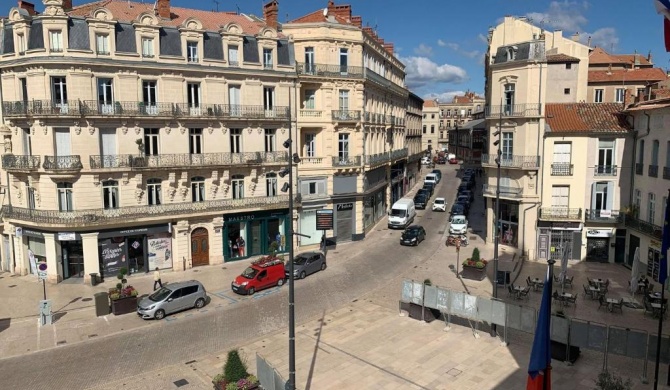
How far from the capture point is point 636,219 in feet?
101

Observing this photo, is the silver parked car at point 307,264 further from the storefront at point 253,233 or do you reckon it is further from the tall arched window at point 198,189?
the tall arched window at point 198,189

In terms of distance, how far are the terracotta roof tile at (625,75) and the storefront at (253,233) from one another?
32.6 meters

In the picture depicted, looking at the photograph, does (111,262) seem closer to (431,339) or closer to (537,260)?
(431,339)

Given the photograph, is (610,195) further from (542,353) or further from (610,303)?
(542,353)

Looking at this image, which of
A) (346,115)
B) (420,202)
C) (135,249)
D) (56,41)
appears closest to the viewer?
(56,41)

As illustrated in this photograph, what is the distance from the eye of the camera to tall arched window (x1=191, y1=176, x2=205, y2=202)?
32.7 m

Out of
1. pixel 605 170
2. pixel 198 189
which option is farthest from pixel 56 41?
pixel 605 170

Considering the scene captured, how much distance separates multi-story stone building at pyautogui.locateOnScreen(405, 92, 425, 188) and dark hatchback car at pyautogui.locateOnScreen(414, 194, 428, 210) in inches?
367

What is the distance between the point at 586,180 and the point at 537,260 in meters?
6.28

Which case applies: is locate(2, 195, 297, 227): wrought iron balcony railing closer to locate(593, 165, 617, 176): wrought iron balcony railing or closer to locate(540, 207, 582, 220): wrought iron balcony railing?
locate(540, 207, 582, 220): wrought iron balcony railing

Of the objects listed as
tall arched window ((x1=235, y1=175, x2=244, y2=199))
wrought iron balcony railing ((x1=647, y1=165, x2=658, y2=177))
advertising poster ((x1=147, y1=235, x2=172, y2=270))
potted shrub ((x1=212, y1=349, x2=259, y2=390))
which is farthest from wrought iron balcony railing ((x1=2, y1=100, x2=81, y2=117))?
wrought iron balcony railing ((x1=647, y1=165, x2=658, y2=177))

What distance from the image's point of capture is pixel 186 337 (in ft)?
71.8

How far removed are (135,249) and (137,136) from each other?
7015 mm

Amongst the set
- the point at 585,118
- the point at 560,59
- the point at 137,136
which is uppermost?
the point at 560,59
